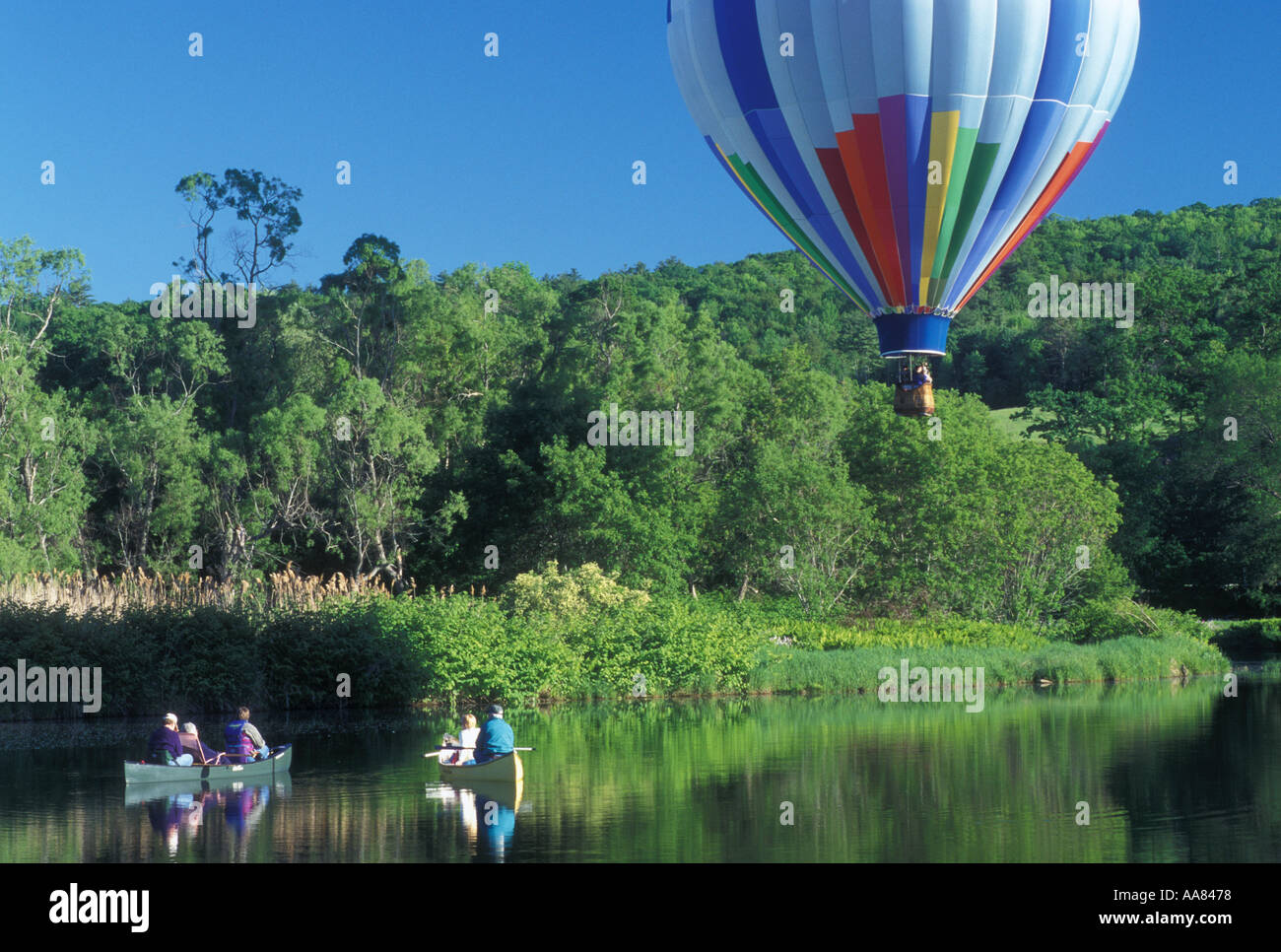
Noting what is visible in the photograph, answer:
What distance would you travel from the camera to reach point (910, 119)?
28344mm

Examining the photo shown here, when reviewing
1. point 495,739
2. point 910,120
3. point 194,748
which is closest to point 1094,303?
point 910,120

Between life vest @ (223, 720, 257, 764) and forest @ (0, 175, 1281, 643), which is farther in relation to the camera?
forest @ (0, 175, 1281, 643)

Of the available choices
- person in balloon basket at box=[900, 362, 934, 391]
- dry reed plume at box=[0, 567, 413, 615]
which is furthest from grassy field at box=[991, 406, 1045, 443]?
dry reed plume at box=[0, 567, 413, 615]

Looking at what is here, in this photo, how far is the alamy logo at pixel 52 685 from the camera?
28531mm

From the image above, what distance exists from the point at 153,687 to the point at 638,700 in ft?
33.5

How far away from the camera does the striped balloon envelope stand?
27.9m

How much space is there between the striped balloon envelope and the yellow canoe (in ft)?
44.0

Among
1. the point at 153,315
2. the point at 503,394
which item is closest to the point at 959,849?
the point at 503,394

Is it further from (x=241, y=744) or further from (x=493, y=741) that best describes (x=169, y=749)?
(x=493, y=741)

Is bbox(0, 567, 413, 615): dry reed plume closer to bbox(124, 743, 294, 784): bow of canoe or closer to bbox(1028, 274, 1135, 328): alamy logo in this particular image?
bbox(124, 743, 294, 784): bow of canoe

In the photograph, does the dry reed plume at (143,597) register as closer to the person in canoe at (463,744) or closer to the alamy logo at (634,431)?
the person in canoe at (463,744)

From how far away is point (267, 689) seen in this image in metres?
30.8

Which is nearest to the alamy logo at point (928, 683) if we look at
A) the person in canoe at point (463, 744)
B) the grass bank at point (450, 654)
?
the grass bank at point (450, 654)

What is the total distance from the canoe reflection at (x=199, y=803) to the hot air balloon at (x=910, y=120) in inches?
597
